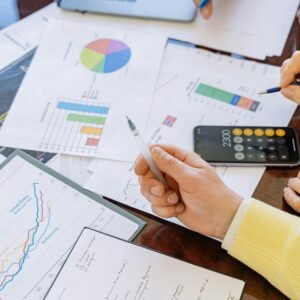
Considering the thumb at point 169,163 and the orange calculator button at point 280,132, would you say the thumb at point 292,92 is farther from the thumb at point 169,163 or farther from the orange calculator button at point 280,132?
the thumb at point 169,163

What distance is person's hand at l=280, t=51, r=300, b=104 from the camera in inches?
26.6

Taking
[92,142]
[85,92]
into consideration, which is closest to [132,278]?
[92,142]

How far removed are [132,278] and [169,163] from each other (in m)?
0.15

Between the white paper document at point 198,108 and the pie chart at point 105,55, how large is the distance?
0.26 feet

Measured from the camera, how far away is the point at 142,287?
1.68 ft

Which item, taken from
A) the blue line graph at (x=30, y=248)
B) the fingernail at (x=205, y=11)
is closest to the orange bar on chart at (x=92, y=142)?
the blue line graph at (x=30, y=248)

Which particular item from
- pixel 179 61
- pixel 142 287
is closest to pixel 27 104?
pixel 179 61

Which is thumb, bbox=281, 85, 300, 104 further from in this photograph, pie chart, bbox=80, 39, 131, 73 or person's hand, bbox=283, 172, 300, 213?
pie chart, bbox=80, 39, 131, 73

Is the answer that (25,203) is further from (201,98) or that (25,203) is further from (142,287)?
(201,98)

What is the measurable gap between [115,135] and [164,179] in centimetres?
13

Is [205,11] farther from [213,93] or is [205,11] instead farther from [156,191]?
[156,191]

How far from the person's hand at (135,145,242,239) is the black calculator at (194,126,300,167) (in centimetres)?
7

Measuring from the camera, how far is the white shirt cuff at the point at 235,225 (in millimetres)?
546

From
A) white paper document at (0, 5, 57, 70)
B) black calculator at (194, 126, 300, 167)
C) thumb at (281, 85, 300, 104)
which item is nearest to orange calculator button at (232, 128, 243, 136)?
black calculator at (194, 126, 300, 167)
